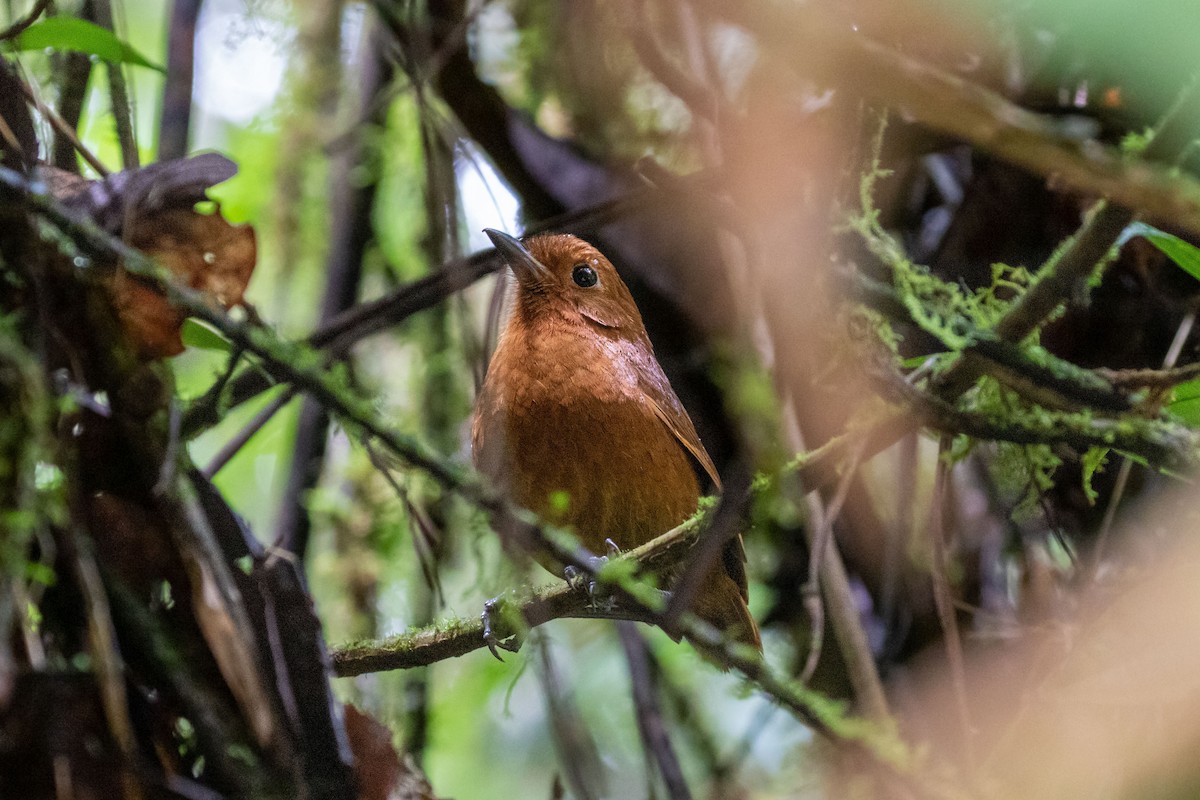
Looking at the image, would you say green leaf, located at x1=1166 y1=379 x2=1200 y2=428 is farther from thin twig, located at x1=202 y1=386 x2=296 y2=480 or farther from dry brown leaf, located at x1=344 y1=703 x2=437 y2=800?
thin twig, located at x1=202 y1=386 x2=296 y2=480

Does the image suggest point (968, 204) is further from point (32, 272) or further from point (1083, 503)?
point (32, 272)

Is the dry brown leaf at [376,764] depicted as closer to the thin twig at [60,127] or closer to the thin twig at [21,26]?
the thin twig at [60,127]

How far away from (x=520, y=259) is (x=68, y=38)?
106 centimetres

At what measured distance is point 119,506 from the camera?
1.47 metres

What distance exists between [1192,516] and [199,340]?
2084 millimetres

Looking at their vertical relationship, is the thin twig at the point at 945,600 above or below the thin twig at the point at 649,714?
above

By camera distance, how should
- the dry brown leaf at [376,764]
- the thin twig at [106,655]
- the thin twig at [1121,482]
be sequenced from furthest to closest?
the thin twig at [1121,482]
the dry brown leaf at [376,764]
the thin twig at [106,655]

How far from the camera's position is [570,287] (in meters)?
2.57

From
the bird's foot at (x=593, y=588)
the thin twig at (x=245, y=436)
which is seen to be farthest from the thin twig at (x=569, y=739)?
the thin twig at (x=245, y=436)

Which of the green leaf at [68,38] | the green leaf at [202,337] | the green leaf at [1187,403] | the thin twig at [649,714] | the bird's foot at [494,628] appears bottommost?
the thin twig at [649,714]

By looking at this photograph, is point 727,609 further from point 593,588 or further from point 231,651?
point 231,651

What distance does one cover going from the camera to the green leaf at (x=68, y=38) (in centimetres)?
166

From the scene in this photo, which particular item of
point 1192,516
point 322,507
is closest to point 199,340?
point 322,507

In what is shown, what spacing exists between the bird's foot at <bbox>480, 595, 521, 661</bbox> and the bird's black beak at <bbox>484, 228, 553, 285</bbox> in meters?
0.81
